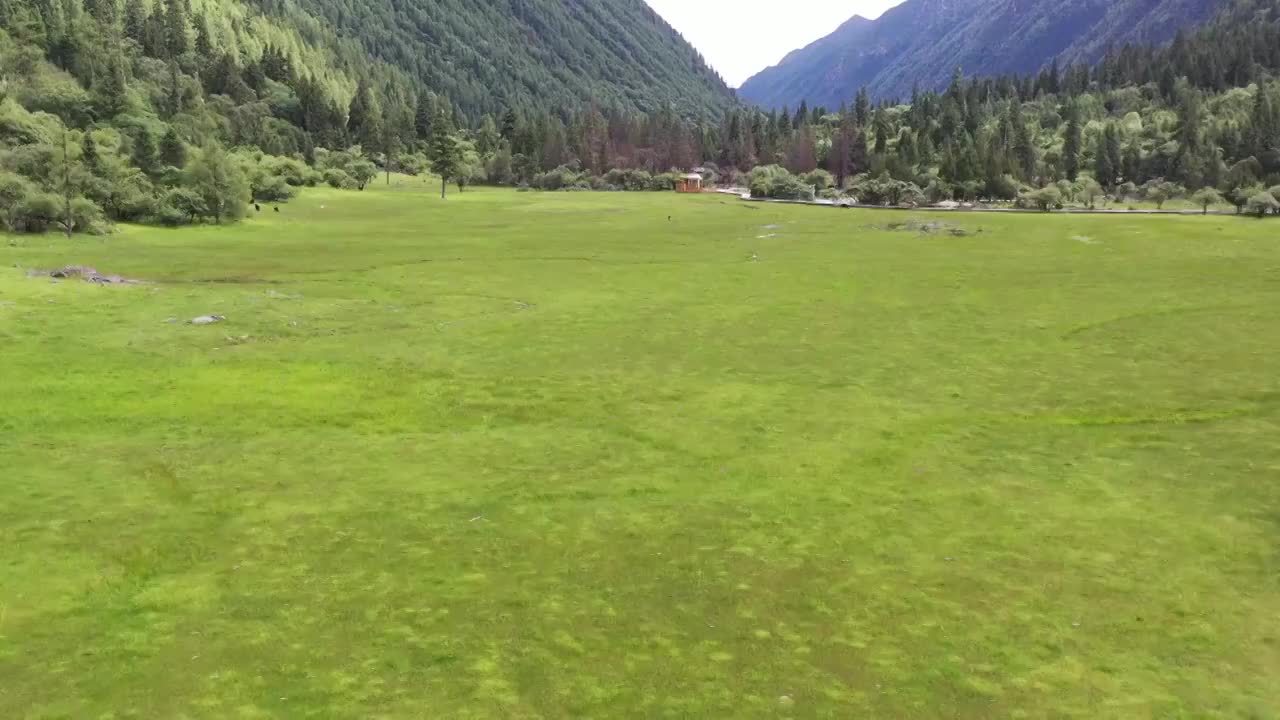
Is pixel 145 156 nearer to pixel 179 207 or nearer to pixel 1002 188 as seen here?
pixel 179 207

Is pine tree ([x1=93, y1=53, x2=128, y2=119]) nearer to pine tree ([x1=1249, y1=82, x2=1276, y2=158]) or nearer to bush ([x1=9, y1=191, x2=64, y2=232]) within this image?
bush ([x1=9, y1=191, x2=64, y2=232])

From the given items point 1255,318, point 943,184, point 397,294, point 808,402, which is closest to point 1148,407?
point 808,402

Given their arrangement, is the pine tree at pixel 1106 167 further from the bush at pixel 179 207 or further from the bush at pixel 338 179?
the bush at pixel 179 207

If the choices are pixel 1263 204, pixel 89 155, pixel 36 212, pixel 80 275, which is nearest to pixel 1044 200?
pixel 1263 204

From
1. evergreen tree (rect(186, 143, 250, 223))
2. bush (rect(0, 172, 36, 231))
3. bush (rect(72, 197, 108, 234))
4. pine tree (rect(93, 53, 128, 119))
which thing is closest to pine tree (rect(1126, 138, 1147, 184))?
A: evergreen tree (rect(186, 143, 250, 223))

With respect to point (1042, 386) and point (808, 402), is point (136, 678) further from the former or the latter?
point (1042, 386)
